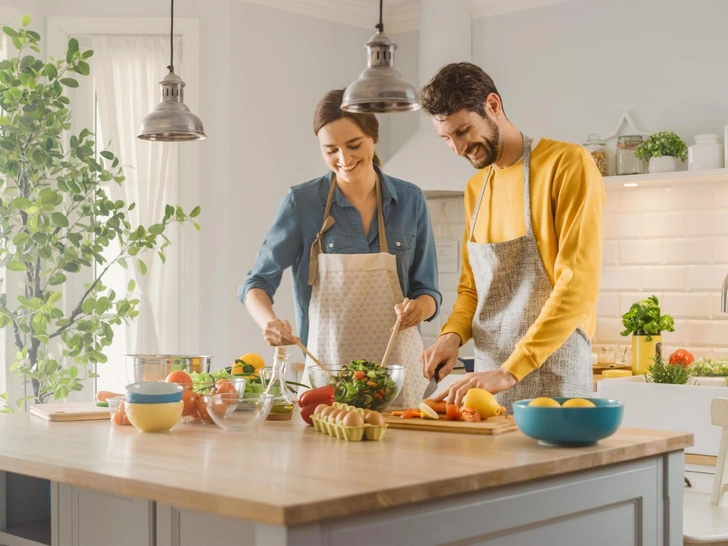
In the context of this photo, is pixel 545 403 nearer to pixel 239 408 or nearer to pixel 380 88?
pixel 239 408

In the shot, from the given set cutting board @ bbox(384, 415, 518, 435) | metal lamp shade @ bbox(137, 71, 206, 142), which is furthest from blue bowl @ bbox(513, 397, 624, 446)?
metal lamp shade @ bbox(137, 71, 206, 142)

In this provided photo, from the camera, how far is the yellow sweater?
2.22 metres

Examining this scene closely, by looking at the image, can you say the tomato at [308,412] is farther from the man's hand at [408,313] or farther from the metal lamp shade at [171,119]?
the metal lamp shade at [171,119]

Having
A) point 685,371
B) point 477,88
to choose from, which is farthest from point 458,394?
point 685,371

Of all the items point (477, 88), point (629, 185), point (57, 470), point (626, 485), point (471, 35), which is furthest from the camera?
point (471, 35)

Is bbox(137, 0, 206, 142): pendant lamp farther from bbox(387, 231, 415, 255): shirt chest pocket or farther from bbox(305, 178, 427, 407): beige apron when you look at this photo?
bbox(387, 231, 415, 255): shirt chest pocket

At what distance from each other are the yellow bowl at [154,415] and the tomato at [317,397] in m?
0.27

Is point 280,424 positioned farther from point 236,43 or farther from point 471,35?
point 471,35

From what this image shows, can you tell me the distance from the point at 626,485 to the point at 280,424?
77 centimetres

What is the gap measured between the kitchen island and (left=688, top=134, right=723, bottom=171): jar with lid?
2.60 m

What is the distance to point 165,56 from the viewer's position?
4.75m

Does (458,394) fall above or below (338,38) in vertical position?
below

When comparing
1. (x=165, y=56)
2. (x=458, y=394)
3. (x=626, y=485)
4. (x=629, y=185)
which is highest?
(x=165, y=56)

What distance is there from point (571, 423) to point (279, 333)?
0.90 m
